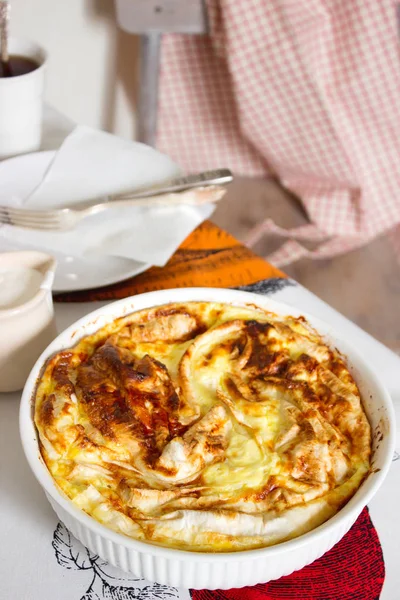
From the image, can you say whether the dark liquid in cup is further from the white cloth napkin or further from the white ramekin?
the white ramekin

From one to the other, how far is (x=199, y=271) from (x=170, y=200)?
16 cm

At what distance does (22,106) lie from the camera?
5.00ft

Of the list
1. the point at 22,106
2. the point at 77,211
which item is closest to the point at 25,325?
the point at 77,211

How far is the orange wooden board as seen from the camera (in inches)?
53.8

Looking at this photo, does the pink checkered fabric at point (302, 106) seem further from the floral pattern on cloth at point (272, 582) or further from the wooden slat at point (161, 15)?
the floral pattern on cloth at point (272, 582)

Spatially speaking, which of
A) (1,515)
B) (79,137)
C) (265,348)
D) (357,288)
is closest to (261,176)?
(357,288)

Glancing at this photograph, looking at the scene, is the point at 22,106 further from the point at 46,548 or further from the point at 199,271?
the point at 46,548

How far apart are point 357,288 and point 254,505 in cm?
184

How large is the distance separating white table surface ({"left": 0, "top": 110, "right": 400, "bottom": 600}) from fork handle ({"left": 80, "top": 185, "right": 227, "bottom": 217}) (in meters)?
0.48

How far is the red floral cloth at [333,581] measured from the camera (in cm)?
90

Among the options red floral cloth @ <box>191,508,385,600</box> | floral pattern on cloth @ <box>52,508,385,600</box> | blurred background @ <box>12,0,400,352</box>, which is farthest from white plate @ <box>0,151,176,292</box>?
blurred background @ <box>12,0,400,352</box>

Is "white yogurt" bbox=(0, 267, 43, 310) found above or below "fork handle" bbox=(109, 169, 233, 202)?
above

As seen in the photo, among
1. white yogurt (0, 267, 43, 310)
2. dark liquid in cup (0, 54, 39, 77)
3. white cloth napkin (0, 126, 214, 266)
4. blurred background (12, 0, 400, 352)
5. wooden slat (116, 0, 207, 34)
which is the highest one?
dark liquid in cup (0, 54, 39, 77)

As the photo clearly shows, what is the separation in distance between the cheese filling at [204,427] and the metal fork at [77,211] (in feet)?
1.28
